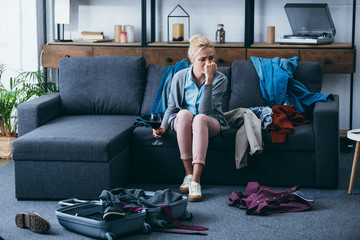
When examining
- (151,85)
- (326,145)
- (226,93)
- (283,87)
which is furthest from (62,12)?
(326,145)

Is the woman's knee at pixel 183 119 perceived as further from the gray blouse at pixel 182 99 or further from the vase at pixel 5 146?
the vase at pixel 5 146

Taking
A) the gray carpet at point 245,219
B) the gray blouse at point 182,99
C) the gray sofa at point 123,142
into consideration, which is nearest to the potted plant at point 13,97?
the gray sofa at point 123,142

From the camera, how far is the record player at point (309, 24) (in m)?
4.51

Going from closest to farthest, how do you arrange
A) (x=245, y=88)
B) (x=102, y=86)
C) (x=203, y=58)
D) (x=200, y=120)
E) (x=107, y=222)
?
1. (x=107, y=222)
2. (x=200, y=120)
3. (x=203, y=58)
4. (x=245, y=88)
5. (x=102, y=86)

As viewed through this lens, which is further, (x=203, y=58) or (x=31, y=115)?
(x=31, y=115)

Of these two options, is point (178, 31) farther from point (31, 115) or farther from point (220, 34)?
point (31, 115)

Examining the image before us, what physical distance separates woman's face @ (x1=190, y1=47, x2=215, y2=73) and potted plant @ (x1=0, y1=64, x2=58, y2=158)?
1.65 m

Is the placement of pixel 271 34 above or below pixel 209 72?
above

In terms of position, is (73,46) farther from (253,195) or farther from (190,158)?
(253,195)

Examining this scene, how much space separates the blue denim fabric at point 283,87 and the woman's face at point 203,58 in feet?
1.95

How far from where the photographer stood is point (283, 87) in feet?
12.6

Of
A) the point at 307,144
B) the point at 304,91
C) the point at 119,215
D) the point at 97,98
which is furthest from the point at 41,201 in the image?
the point at 304,91

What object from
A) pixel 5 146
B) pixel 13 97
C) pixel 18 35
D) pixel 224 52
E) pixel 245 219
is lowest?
pixel 245 219

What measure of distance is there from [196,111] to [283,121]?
0.58 meters
